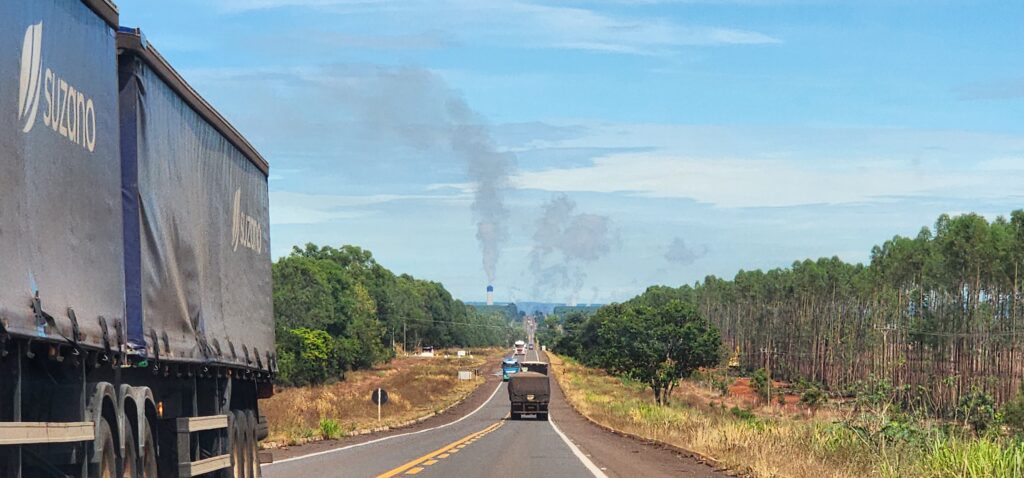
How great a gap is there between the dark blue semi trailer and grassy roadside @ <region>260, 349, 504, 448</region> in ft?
27.5

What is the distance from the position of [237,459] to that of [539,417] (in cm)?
5099

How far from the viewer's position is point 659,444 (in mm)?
33625

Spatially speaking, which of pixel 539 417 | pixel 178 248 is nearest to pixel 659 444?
pixel 178 248

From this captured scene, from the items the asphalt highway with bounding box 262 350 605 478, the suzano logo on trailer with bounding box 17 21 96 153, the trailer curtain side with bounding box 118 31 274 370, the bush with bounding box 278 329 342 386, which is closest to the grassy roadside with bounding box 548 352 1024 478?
the asphalt highway with bounding box 262 350 605 478

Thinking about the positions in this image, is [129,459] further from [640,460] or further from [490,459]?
[640,460]

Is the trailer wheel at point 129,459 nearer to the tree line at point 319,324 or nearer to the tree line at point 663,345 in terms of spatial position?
the tree line at point 663,345

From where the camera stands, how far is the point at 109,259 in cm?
997

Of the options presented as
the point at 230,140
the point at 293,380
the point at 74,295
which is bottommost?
the point at 293,380

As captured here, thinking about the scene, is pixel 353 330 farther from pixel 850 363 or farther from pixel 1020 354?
pixel 1020 354

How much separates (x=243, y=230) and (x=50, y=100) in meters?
8.11

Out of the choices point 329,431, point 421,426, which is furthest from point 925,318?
point 329,431

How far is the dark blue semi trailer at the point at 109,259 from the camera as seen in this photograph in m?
7.85

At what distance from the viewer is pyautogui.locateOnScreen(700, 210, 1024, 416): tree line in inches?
3369

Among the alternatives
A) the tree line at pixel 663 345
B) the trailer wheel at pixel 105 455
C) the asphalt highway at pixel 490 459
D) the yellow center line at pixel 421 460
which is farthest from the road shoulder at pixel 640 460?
the tree line at pixel 663 345
